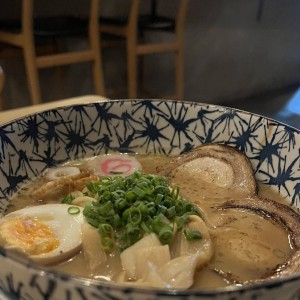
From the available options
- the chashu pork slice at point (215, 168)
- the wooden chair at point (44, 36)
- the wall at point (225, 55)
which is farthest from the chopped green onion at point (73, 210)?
the wall at point (225, 55)

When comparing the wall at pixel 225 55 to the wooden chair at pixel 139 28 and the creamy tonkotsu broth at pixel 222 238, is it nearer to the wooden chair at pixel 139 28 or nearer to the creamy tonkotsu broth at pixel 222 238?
the wooden chair at pixel 139 28

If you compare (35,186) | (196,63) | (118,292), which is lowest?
(196,63)

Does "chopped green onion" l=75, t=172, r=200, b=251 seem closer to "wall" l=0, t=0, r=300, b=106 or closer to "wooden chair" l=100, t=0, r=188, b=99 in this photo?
"wooden chair" l=100, t=0, r=188, b=99

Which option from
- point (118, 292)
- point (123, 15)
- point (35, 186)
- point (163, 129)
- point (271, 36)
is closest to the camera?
point (118, 292)

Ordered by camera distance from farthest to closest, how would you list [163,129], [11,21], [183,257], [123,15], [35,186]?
1. [123,15]
2. [11,21]
3. [163,129]
4. [35,186]
5. [183,257]

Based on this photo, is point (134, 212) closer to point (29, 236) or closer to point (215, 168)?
point (29, 236)

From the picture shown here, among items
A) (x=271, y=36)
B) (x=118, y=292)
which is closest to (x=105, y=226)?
(x=118, y=292)

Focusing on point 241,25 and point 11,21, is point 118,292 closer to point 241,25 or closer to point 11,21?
point 11,21
